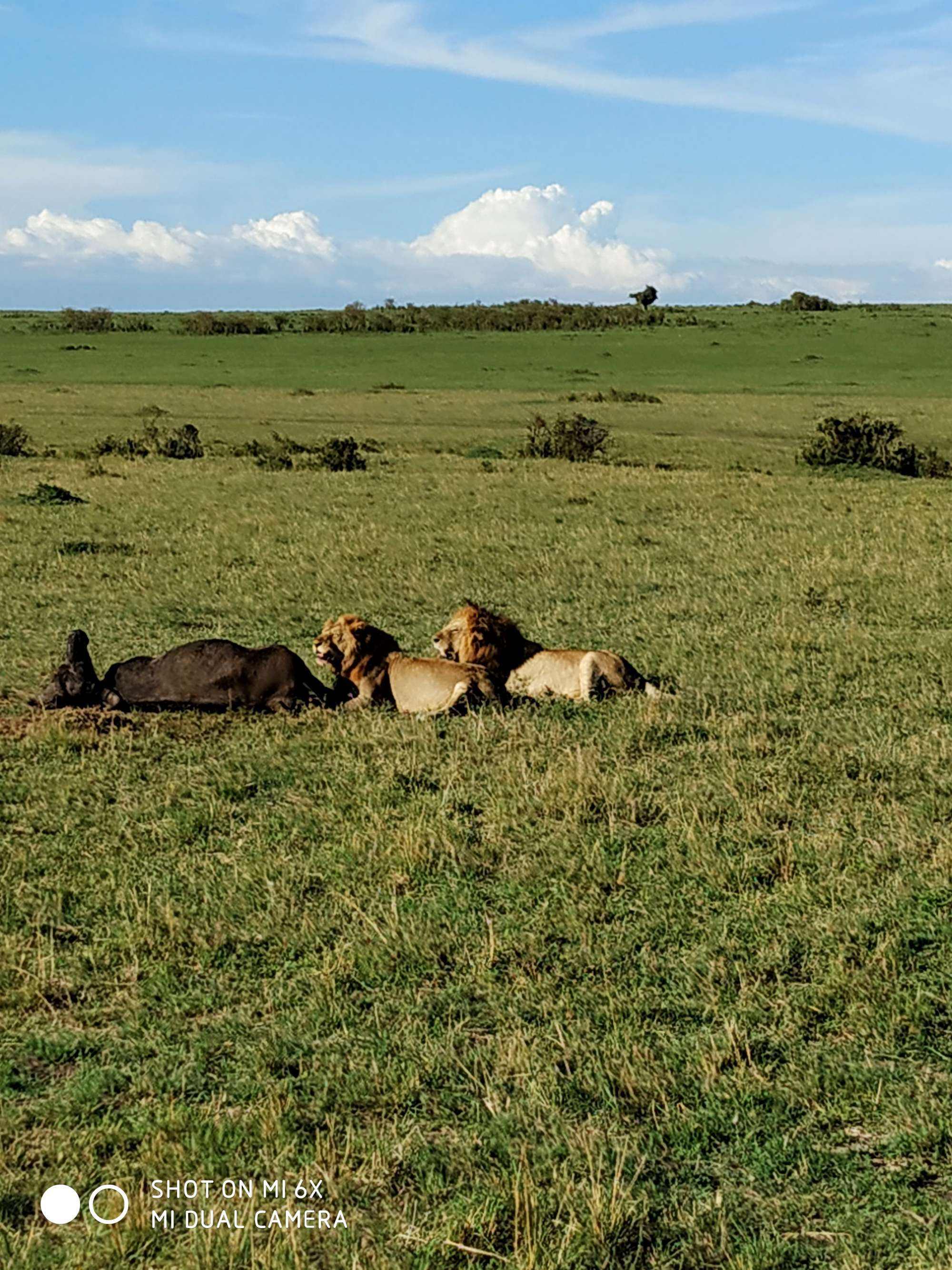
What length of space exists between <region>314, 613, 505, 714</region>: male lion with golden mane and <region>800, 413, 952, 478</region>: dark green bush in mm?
19779

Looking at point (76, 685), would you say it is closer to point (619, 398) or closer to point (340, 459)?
point (340, 459)

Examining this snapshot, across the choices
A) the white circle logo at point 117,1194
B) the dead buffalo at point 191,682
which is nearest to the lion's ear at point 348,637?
the dead buffalo at point 191,682

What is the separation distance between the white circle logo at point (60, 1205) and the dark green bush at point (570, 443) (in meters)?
26.1

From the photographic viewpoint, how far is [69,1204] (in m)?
4.16

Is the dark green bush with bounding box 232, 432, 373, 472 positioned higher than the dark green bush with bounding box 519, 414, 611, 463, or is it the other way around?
the dark green bush with bounding box 519, 414, 611, 463

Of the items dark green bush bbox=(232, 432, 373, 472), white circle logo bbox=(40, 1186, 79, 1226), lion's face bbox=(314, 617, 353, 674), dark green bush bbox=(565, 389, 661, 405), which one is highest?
dark green bush bbox=(565, 389, 661, 405)

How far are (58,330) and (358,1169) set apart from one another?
98.0 m

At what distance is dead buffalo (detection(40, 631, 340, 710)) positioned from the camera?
979 centimetres

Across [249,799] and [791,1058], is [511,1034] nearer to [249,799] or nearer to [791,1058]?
[791,1058]

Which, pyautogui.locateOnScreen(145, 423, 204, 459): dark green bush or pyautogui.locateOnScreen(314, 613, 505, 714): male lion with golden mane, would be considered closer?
pyautogui.locateOnScreen(314, 613, 505, 714): male lion with golden mane

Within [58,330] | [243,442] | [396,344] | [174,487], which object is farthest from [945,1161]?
[58,330]

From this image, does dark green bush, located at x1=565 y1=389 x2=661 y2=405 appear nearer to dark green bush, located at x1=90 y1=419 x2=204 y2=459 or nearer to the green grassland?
dark green bush, located at x1=90 y1=419 x2=204 y2=459

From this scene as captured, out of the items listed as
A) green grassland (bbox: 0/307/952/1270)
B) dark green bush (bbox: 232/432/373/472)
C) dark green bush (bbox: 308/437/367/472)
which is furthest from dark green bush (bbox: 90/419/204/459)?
green grassland (bbox: 0/307/952/1270)

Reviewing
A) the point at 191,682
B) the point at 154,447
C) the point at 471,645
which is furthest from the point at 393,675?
the point at 154,447
